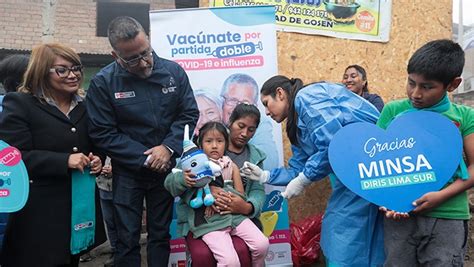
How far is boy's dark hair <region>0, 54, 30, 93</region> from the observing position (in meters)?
2.71

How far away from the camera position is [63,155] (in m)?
2.25

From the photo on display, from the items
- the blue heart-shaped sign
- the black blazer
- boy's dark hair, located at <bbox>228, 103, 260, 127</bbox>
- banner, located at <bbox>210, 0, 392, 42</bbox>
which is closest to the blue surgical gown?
the blue heart-shaped sign

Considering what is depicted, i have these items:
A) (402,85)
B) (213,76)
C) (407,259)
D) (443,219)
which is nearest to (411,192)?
(443,219)

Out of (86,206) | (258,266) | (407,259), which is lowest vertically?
(258,266)

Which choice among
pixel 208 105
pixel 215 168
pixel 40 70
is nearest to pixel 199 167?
pixel 215 168

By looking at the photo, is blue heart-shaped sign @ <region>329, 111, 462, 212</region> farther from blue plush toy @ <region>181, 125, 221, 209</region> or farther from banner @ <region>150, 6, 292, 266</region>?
banner @ <region>150, 6, 292, 266</region>

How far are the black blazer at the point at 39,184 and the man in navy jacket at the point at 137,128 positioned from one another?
24cm

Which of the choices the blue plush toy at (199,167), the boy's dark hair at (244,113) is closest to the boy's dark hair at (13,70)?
the blue plush toy at (199,167)

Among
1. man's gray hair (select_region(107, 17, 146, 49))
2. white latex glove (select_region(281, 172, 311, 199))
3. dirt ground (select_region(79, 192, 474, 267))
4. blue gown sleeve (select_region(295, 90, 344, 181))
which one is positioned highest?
man's gray hair (select_region(107, 17, 146, 49))

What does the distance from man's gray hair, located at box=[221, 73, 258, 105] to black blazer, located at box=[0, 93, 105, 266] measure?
4.37 feet

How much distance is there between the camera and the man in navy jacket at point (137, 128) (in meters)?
2.43

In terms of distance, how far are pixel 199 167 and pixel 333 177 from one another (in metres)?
0.71

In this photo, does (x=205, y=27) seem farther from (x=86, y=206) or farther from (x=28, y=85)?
(x=86, y=206)

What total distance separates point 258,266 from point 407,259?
0.91m
